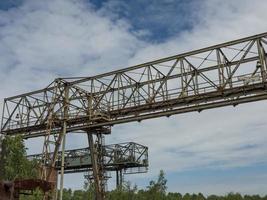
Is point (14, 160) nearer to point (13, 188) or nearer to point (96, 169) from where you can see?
point (96, 169)

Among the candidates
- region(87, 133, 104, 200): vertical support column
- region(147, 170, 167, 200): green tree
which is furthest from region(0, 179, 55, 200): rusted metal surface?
region(147, 170, 167, 200): green tree

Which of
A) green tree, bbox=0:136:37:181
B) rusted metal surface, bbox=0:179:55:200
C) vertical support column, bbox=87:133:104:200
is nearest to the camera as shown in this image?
rusted metal surface, bbox=0:179:55:200

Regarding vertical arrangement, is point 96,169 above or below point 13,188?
above

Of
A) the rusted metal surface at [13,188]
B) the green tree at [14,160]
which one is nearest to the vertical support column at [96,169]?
the green tree at [14,160]

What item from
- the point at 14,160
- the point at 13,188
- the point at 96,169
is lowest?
the point at 13,188

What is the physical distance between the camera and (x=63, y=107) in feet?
135

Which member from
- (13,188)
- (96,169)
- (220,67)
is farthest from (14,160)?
(220,67)

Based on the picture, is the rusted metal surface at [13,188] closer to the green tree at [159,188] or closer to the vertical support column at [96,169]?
the vertical support column at [96,169]

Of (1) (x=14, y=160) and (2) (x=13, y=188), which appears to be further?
(1) (x=14, y=160)

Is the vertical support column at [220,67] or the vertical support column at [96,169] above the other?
the vertical support column at [220,67]

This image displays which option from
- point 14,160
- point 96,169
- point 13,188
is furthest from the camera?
point 96,169

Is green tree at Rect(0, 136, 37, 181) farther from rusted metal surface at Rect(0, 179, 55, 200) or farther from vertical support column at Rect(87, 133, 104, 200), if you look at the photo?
rusted metal surface at Rect(0, 179, 55, 200)

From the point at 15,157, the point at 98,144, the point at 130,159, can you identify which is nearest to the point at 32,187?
the point at 15,157

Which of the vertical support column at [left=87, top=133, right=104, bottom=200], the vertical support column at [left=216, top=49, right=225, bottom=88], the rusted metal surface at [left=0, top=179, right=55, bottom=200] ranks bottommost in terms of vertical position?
the rusted metal surface at [left=0, top=179, right=55, bottom=200]
